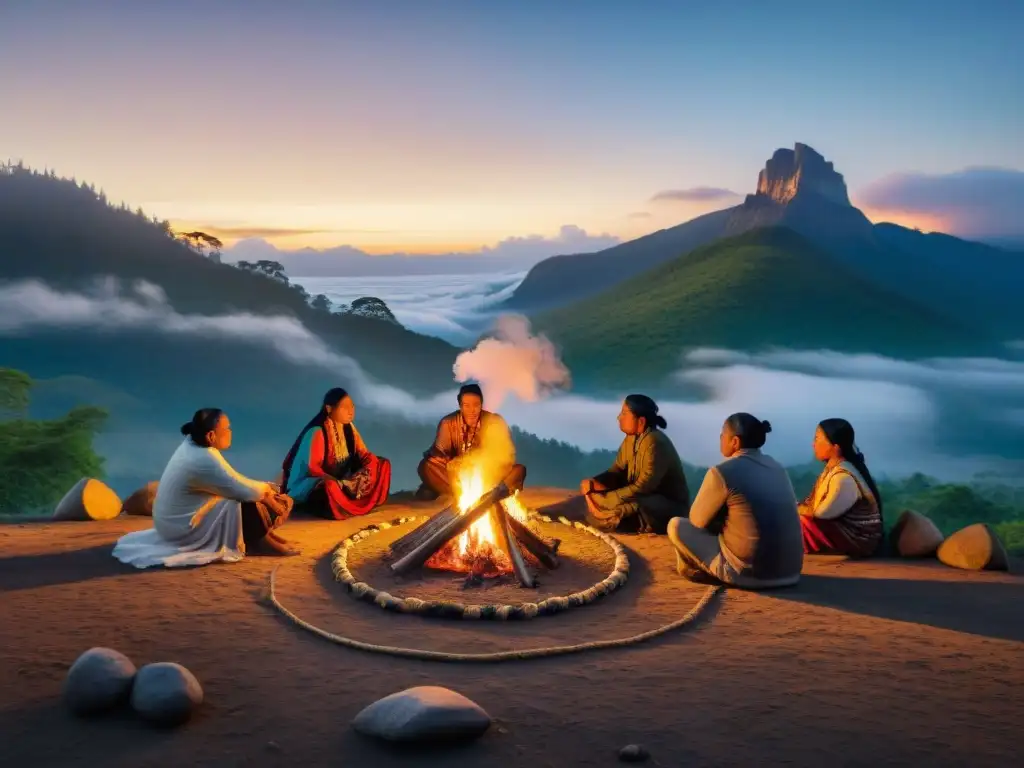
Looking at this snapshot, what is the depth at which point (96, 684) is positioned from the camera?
4.54m

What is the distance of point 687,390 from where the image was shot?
4325 cm

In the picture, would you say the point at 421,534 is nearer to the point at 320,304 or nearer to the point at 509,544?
the point at 509,544

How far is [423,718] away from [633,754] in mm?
1083

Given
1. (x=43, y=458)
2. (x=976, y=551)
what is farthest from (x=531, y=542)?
(x=43, y=458)

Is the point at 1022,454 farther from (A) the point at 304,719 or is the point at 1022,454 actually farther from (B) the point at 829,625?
(A) the point at 304,719

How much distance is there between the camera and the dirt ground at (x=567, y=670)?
169 inches

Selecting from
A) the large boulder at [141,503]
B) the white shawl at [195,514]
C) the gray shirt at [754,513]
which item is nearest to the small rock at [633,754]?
the gray shirt at [754,513]

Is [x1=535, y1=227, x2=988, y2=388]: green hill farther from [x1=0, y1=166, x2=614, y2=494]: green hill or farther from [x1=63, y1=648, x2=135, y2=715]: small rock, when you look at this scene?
[x1=63, y1=648, x2=135, y2=715]: small rock

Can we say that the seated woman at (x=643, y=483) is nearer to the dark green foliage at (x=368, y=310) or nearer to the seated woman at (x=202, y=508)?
the seated woman at (x=202, y=508)

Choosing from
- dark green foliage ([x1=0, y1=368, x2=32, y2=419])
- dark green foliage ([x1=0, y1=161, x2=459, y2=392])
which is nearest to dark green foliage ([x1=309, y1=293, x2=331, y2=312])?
dark green foliage ([x1=0, y1=161, x2=459, y2=392])

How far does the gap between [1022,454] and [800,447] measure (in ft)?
33.0

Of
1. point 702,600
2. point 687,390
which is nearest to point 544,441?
point 687,390

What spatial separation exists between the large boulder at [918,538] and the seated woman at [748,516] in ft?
7.69

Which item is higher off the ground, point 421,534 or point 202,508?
point 202,508
